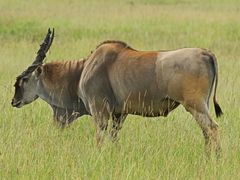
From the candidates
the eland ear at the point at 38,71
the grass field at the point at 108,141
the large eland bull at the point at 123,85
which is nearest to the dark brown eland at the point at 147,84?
the large eland bull at the point at 123,85

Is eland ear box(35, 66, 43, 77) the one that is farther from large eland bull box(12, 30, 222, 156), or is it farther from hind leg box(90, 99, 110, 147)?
hind leg box(90, 99, 110, 147)

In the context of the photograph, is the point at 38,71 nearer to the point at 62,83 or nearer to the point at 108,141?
the point at 62,83

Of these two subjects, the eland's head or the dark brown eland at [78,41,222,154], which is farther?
the eland's head

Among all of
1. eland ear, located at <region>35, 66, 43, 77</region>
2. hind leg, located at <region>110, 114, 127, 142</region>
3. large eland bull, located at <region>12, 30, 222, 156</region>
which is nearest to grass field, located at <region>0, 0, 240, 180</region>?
hind leg, located at <region>110, 114, 127, 142</region>

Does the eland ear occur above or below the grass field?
above

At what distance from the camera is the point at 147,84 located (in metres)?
6.46

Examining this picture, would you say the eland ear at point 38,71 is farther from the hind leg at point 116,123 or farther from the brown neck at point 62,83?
the hind leg at point 116,123

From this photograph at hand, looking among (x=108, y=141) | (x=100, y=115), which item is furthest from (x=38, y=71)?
(x=108, y=141)

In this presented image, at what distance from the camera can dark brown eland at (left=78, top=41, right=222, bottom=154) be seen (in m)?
6.14

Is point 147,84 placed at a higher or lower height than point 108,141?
higher

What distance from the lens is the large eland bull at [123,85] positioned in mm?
6152

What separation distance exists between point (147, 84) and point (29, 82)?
178cm

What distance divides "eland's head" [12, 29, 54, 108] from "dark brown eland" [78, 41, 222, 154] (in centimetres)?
66

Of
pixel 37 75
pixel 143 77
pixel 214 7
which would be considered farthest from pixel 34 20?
pixel 143 77
